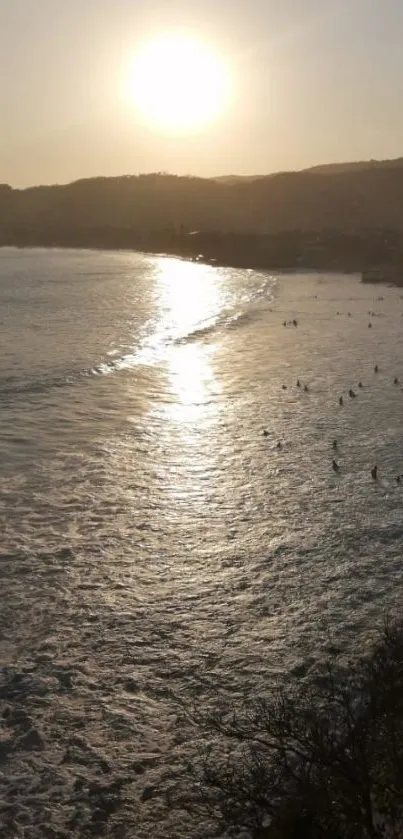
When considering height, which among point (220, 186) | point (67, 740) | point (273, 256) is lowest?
point (67, 740)

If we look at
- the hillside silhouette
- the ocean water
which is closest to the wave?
the ocean water

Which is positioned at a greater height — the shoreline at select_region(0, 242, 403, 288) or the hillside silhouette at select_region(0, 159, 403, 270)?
Result: the hillside silhouette at select_region(0, 159, 403, 270)

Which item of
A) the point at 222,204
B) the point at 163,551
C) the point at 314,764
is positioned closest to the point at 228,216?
the point at 222,204

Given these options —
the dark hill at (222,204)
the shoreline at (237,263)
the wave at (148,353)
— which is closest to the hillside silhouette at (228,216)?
the dark hill at (222,204)

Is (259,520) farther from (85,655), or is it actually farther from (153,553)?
(85,655)

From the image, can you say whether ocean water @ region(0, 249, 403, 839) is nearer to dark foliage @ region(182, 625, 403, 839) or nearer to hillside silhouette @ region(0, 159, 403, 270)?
dark foliage @ region(182, 625, 403, 839)

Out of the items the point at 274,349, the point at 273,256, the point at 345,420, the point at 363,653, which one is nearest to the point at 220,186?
the point at 273,256

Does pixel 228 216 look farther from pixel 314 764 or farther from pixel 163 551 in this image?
pixel 314 764
